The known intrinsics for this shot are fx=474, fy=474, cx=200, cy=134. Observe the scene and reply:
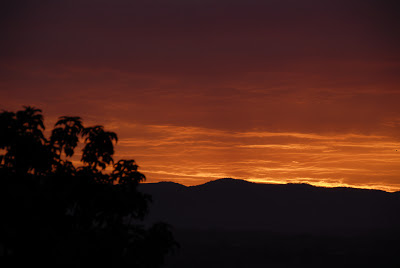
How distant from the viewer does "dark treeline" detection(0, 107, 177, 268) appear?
20.6m

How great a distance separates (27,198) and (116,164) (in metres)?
6.67

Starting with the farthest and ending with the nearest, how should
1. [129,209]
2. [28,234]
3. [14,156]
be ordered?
[129,209] → [14,156] → [28,234]

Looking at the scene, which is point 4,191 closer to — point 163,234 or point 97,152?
point 97,152

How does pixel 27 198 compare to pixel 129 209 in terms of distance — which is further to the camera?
pixel 129 209

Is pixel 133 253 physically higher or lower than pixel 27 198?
lower

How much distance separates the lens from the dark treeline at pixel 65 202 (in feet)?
67.6

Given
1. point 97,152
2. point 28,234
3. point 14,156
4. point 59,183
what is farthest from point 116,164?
point 28,234

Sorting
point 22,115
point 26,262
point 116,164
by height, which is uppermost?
point 22,115

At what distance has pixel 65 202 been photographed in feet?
76.6

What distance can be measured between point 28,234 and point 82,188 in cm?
425

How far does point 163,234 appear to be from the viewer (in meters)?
26.0

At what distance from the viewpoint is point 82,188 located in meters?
24.2

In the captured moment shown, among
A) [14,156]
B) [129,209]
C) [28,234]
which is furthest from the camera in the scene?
[129,209]

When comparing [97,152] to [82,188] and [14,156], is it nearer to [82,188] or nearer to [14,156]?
[82,188]
